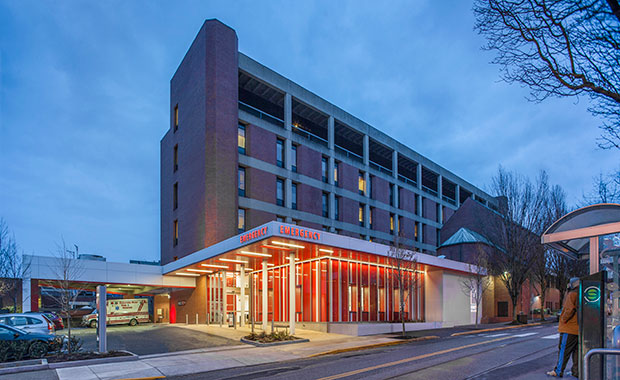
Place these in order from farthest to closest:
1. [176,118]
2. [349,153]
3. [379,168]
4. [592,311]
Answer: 1. [379,168]
2. [349,153]
3. [176,118]
4. [592,311]

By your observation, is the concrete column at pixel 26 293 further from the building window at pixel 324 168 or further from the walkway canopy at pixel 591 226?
→ the walkway canopy at pixel 591 226

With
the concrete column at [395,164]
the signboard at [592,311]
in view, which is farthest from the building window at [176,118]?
the signboard at [592,311]

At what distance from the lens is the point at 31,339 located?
15094 mm

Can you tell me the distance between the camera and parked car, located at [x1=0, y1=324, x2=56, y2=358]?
14.4m

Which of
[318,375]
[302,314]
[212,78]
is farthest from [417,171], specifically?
[318,375]

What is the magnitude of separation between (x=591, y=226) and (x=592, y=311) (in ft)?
5.85

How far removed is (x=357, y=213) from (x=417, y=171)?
15.7 m

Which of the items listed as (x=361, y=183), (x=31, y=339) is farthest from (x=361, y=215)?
(x=31, y=339)

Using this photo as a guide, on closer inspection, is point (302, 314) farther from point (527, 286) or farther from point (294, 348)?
point (527, 286)

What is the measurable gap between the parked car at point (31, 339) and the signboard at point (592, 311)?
50.0 feet

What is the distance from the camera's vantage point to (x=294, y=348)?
1712cm

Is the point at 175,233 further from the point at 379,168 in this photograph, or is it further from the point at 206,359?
the point at 206,359

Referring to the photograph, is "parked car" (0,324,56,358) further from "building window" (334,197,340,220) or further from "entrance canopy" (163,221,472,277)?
"building window" (334,197,340,220)

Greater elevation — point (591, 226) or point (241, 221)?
point (241, 221)
